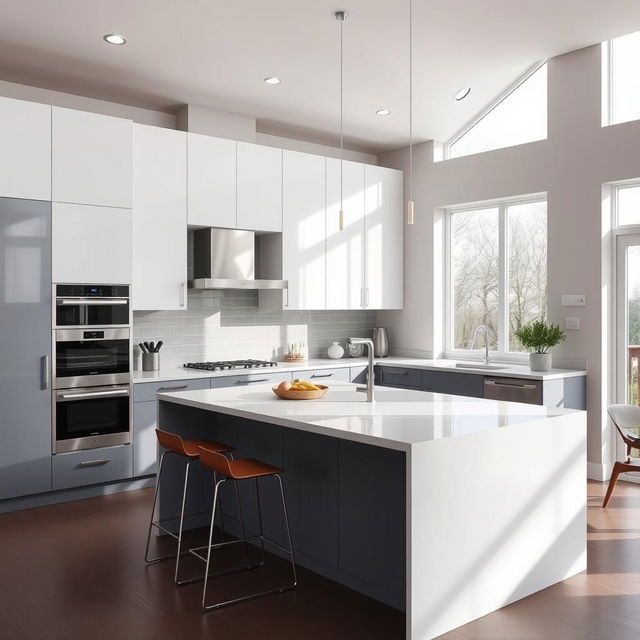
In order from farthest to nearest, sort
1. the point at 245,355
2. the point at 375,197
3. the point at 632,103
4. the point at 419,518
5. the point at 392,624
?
the point at 375,197, the point at 245,355, the point at 632,103, the point at 392,624, the point at 419,518

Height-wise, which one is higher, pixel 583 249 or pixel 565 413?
pixel 583 249

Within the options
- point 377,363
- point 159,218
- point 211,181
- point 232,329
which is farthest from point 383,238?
A: point 159,218

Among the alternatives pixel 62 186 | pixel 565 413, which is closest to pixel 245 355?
pixel 62 186

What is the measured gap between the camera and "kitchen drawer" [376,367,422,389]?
6.24 m

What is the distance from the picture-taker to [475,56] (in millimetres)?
5363

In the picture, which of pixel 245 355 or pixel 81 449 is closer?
pixel 81 449

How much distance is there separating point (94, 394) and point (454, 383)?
2850mm

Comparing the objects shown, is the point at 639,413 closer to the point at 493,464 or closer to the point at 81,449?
the point at 493,464

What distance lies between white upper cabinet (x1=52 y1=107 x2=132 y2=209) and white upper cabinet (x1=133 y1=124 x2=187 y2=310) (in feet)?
0.69

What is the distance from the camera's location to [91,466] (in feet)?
16.2

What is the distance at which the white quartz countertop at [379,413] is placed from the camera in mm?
2898

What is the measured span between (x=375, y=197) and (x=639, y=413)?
3.25 metres

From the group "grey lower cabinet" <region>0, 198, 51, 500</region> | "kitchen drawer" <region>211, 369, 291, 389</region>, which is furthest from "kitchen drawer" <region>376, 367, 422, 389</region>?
"grey lower cabinet" <region>0, 198, 51, 500</region>

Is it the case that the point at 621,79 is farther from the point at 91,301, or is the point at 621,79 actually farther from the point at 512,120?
the point at 91,301
